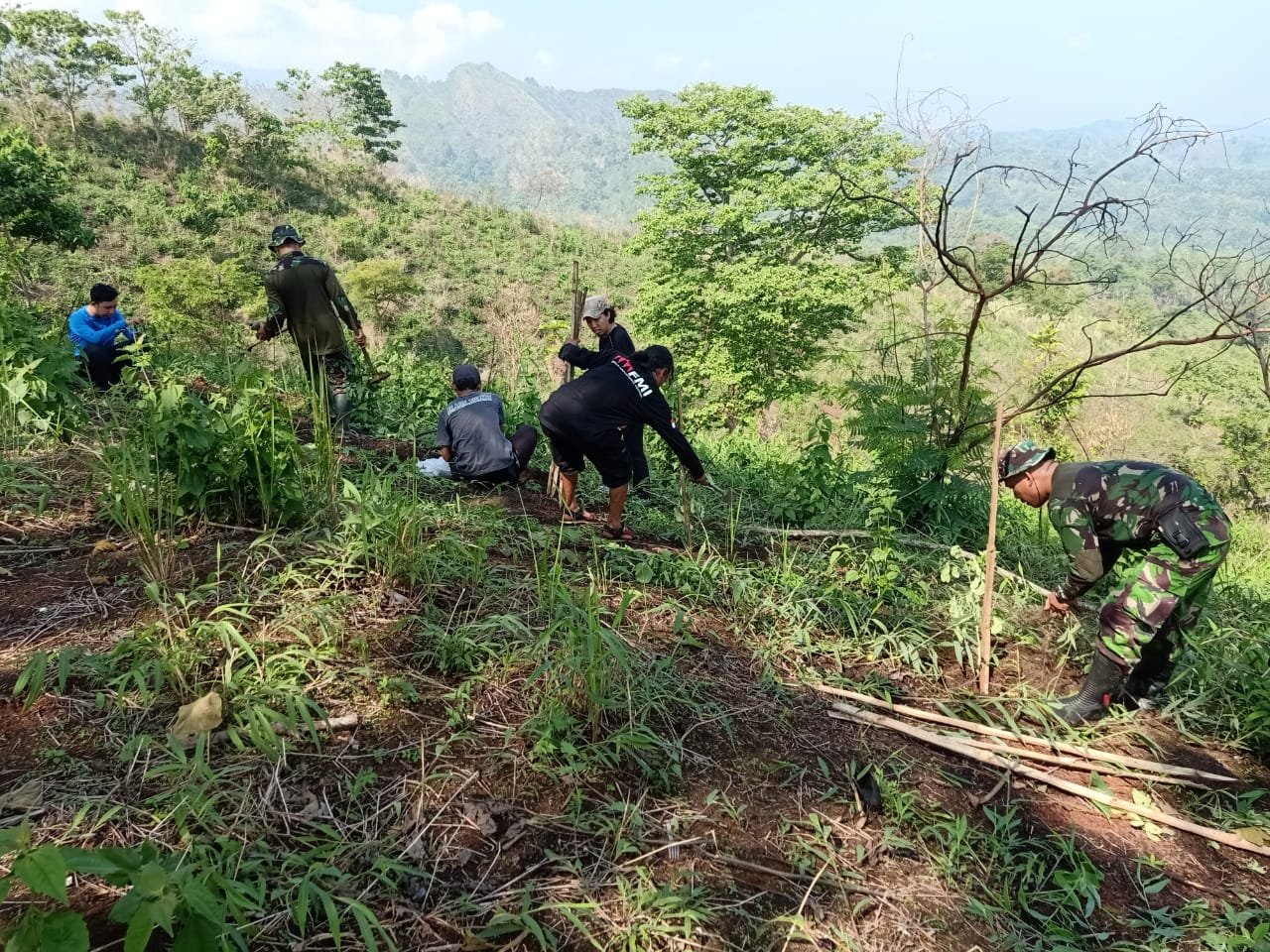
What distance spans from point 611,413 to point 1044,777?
9.24ft

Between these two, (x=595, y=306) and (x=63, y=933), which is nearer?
(x=63, y=933)

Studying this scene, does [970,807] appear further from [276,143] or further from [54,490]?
[276,143]

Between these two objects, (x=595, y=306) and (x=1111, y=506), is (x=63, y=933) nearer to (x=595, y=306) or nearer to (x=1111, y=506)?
(x=1111, y=506)

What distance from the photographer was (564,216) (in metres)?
36.7

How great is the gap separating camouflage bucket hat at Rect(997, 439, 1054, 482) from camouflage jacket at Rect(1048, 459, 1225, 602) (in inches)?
4.9

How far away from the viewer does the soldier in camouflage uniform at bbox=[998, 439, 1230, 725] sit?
10.6 feet

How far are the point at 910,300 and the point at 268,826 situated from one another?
2821cm

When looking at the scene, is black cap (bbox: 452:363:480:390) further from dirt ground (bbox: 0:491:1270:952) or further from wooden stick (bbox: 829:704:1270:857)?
wooden stick (bbox: 829:704:1270:857)

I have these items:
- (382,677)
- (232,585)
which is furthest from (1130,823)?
(232,585)

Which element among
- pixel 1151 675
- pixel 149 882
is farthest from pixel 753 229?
pixel 149 882

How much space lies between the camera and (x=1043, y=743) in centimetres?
299

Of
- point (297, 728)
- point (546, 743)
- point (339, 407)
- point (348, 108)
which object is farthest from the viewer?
point (348, 108)

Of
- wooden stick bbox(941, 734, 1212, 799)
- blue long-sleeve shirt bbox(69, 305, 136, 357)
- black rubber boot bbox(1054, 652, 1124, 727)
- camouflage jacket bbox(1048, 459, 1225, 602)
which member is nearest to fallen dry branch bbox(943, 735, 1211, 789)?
wooden stick bbox(941, 734, 1212, 799)

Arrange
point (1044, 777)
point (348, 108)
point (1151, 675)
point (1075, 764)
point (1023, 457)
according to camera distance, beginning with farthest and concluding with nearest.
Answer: point (348, 108) < point (1023, 457) < point (1151, 675) < point (1075, 764) < point (1044, 777)
